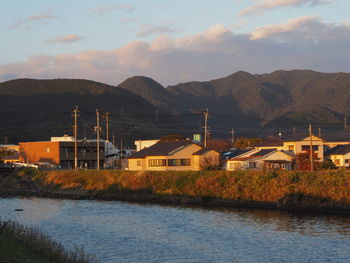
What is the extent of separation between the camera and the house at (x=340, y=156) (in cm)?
6906

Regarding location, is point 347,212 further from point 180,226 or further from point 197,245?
point 197,245

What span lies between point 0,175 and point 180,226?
50753 mm

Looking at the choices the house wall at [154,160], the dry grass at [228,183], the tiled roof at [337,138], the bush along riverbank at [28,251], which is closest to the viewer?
the bush along riverbank at [28,251]

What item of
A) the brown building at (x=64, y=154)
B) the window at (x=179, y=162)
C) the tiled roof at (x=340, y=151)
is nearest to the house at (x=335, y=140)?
the tiled roof at (x=340, y=151)

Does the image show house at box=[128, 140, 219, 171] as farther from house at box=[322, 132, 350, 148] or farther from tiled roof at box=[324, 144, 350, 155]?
house at box=[322, 132, 350, 148]

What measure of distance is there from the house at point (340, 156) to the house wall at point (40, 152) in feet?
149

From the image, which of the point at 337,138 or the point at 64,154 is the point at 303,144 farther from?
the point at 64,154

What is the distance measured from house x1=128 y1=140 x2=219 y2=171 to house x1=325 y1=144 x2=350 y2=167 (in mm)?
15379

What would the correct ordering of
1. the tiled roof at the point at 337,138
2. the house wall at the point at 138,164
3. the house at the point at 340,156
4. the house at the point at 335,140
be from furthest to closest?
the tiled roof at the point at 337,138
the house at the point at 335,140
the house wall at the point at 138,164
the house at the point at 340,156

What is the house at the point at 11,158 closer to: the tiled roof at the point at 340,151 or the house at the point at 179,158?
the house at the point at 179,158

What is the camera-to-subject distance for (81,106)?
199m

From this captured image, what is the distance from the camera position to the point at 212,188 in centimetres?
5331

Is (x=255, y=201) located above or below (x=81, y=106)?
below

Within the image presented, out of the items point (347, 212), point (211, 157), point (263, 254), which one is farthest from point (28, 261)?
point (211, 157)
